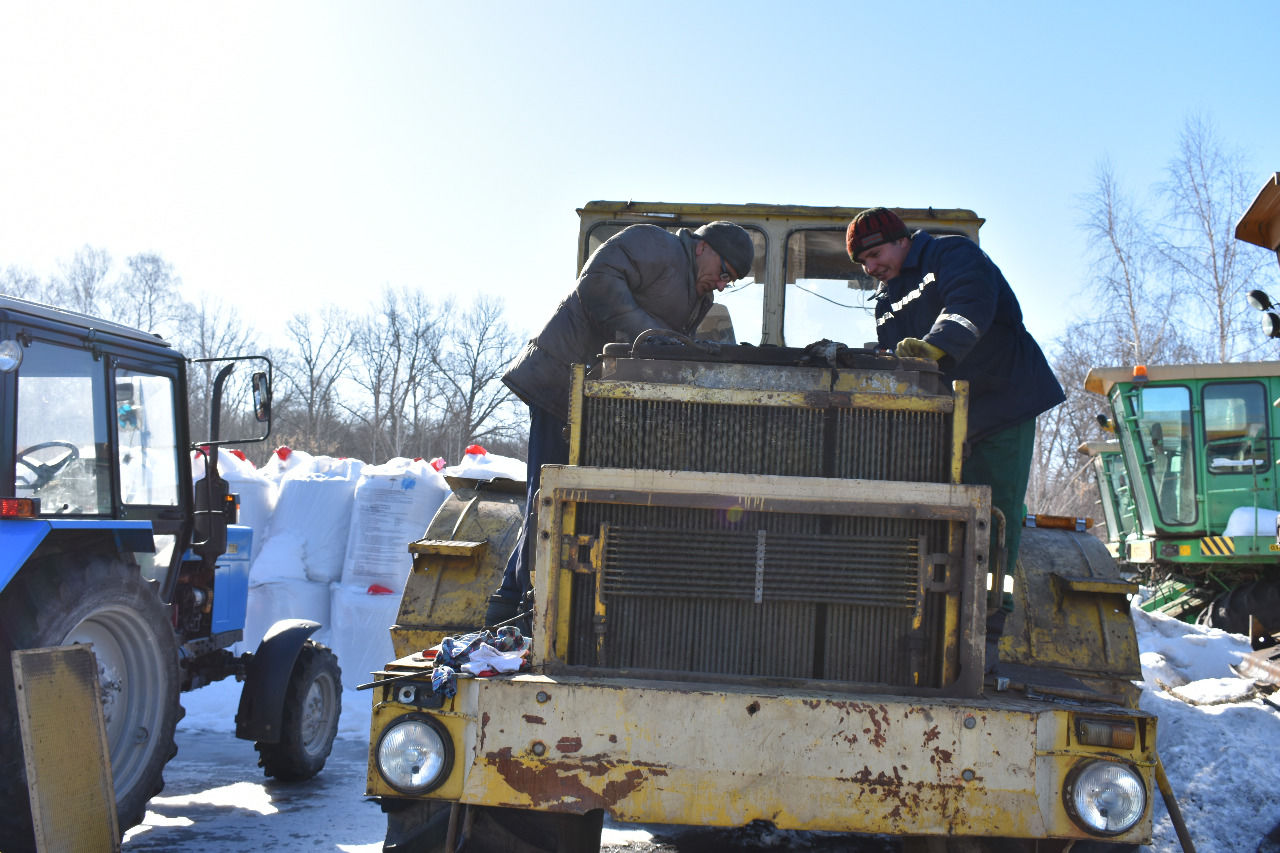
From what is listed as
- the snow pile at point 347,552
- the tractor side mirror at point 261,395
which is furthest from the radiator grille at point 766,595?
the snow pile at point 347,552

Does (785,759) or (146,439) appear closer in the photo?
(785,759)

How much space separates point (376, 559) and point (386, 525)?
294 millimetres

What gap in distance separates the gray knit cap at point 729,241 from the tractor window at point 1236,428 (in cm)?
950

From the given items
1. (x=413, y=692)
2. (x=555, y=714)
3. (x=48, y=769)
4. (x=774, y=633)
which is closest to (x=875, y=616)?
(x=774, y=633)

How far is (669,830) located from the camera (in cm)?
507

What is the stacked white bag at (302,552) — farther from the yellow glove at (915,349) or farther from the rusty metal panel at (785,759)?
the yellow glove at (915,349)

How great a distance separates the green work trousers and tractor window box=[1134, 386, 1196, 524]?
364 inches

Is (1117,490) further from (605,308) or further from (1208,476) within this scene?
(605,308)

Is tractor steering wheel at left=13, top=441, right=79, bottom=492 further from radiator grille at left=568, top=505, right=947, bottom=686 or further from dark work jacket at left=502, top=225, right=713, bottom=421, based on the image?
radiator grille at left=568, top=505, right=947, bottom=686

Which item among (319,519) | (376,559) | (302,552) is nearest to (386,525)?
(376,559)

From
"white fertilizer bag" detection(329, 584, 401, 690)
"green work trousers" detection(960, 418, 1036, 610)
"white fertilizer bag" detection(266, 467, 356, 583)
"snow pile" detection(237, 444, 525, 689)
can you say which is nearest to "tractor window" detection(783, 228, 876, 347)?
"green work trousers" detection(960, 418, 1036, 610)

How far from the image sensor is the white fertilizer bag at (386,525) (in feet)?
29.5

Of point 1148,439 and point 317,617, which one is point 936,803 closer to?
point 317,617

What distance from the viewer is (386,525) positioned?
903 centimetres
